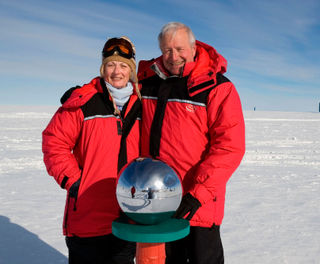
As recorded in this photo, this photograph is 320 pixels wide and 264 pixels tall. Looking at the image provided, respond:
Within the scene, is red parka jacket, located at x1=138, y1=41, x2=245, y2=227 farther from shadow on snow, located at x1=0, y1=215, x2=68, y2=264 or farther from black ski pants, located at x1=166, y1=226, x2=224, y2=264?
shadow on snow, located at x1=0, y1=215, x2=68, y2=264

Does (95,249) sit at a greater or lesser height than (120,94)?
lesser

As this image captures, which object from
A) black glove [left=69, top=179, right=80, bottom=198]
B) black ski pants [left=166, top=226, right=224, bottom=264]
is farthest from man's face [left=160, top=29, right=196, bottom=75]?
black ski pants [left=166, top=226, right=224, bottom=264]

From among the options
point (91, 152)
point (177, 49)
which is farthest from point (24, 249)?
point (177, 49)

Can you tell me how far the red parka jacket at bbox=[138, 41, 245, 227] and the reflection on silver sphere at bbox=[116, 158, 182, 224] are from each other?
306mm

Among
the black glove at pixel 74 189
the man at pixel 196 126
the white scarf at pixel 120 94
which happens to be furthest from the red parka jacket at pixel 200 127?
the black glove at pixel 74 189

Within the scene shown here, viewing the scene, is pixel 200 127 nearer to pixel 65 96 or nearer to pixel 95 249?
pixel 65 96

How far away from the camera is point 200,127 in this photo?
2.20 meters

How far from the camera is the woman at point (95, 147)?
2.26 m

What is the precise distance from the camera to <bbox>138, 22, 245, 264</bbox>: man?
2.06 metres

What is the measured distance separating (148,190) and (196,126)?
0.71m

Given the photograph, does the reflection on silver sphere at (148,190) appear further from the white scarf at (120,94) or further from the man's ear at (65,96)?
the man's ear at (65,96)

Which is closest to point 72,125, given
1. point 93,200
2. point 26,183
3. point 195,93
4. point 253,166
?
point 93,200

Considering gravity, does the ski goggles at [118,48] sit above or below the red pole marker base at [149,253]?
above

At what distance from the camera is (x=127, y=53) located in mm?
2355
